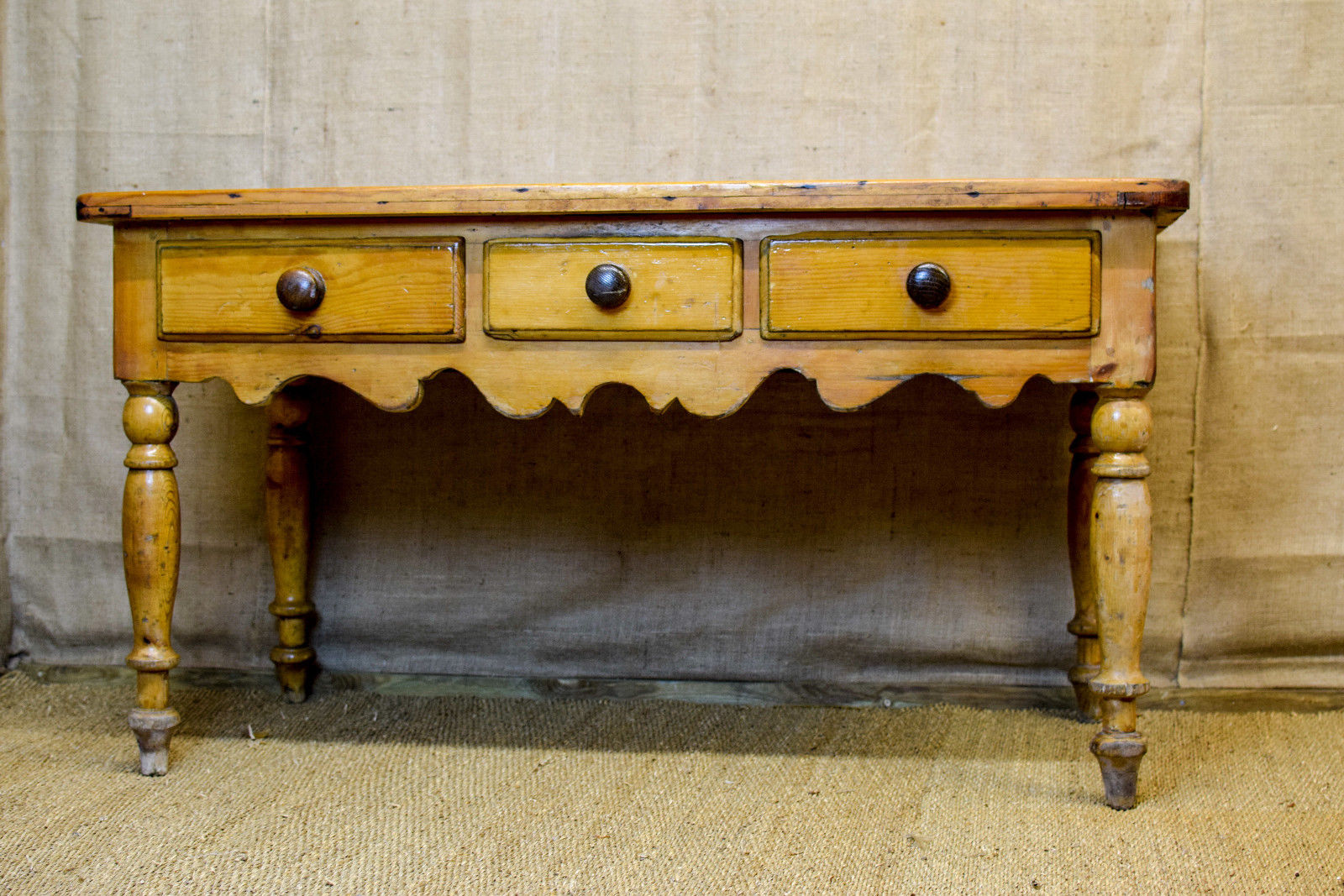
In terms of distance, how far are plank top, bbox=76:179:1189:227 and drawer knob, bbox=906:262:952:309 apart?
7 centimetres

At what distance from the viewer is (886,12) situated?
5.61 ft

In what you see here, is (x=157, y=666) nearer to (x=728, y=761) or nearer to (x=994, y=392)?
(x=728, y=761)

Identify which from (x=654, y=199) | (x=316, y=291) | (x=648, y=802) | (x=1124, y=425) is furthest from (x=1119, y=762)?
(x=316, y=291)

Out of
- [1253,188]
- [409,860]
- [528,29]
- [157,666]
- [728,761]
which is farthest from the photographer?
[528,29]

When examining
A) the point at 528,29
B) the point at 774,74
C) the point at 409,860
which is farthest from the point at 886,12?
the point at 409,860

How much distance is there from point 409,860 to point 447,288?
2.22ft

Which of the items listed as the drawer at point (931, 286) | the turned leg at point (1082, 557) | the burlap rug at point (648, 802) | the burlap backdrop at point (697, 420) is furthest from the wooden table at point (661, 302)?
the burlap backdrop at point (697, 420)

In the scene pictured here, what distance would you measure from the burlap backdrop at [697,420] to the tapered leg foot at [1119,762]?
0.49 metres

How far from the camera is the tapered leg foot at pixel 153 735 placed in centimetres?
132

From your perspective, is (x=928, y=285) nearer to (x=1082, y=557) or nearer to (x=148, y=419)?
(x=1082, y=557)

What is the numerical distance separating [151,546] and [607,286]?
2.29 ft

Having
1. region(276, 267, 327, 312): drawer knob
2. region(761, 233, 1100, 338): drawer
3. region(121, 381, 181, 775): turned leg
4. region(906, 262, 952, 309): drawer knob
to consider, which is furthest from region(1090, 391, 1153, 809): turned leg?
region(121, 381, 181, 775): turned leg

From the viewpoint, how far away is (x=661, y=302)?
122 centimetres

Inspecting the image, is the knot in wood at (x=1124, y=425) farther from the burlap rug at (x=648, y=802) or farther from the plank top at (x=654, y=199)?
the burlap rug at (x=648, y=802)
